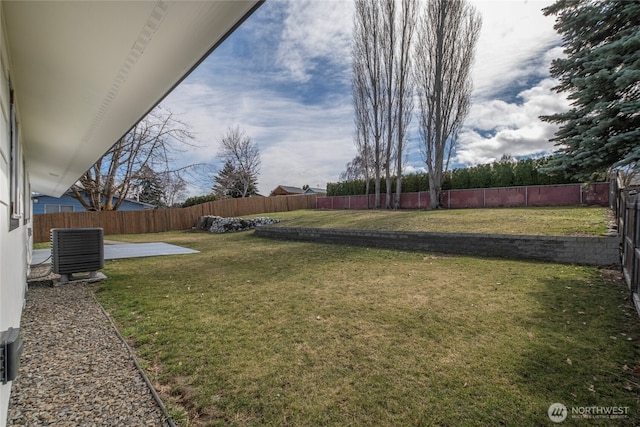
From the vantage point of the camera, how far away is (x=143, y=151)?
1557cm

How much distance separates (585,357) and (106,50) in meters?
4.32

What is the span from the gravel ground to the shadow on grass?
2693 millimetres

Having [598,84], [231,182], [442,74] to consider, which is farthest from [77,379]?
[231,182]

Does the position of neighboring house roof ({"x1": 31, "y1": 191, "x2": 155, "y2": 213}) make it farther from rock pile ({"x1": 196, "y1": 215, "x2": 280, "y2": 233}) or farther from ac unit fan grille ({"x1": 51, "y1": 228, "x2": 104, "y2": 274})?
ac unit fan grille ({"x1": 51, "y1": 228, "x2": 104, "y2": 274})

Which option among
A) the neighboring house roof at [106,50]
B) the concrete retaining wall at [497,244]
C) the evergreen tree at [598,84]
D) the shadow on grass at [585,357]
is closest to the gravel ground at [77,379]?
the neighboring house roof at [106,50]

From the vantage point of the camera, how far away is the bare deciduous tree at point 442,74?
15.7 metres

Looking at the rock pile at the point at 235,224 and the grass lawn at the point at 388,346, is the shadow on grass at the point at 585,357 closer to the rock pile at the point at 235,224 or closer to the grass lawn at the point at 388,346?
the grass lawn at the point at 388,346

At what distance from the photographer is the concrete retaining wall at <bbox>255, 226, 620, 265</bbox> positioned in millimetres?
5785

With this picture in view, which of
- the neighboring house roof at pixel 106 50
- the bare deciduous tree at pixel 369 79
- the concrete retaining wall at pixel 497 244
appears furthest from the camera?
the bare deciduous tree at pixel 369 79

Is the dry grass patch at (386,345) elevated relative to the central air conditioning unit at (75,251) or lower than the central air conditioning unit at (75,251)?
lower

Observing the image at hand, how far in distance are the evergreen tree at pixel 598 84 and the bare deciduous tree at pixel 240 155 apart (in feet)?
106

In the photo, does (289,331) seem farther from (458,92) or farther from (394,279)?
(458,92)

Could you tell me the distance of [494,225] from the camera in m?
8.56

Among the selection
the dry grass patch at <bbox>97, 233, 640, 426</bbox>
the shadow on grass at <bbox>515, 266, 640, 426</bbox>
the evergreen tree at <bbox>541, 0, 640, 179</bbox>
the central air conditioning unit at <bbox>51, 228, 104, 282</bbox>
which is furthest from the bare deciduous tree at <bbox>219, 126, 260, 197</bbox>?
the shadow on grass at <bbox>515, 266, 640, 426</bbox>
